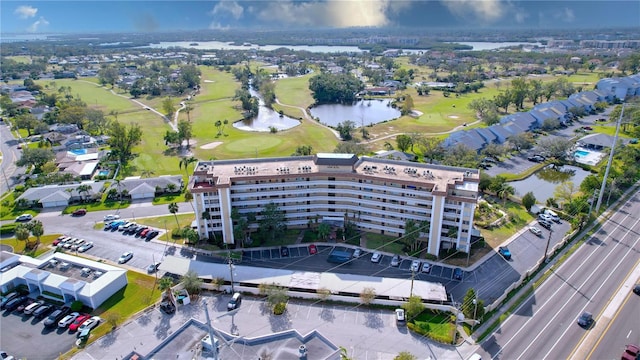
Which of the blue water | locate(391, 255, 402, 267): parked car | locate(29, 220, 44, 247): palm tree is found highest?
the blue water

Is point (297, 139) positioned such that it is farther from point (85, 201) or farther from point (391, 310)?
point (391, 310)

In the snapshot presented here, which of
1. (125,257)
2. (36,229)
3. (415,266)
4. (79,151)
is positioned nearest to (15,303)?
(125,257)

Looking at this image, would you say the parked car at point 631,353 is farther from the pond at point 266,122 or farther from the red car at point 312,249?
the pond at point 266,122

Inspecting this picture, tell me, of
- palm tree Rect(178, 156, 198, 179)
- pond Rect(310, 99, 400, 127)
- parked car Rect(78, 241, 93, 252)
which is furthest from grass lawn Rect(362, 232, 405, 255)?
pond Rect(310, 99, 400, 127)

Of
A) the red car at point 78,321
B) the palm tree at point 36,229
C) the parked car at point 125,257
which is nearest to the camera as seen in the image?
the red car at point 78,321

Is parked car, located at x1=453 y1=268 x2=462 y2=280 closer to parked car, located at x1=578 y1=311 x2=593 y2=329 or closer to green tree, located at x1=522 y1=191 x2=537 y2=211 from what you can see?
parked car, located at x1=578 y1=311 x2=593 y2=329

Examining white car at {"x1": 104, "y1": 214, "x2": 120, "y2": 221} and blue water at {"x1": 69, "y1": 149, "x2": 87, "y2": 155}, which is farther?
blue water at {"x1": 69, "y1": 149, "x2": 87, "y2": 155}

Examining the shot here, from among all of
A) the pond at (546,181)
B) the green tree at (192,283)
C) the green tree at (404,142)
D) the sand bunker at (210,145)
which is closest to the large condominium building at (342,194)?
the green tree at (192,283)
